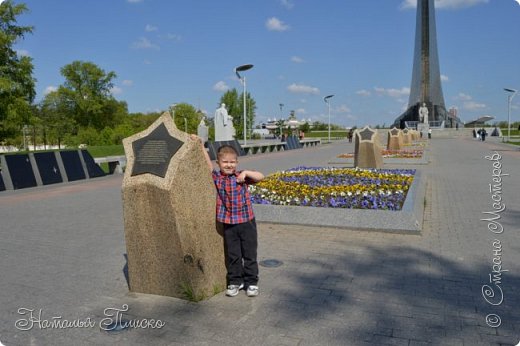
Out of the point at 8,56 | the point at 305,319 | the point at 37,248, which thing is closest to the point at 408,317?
the point at 305,319

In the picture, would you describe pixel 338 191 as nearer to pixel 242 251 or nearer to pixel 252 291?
pixel 242 251

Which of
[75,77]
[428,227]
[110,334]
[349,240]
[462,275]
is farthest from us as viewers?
[75,77]

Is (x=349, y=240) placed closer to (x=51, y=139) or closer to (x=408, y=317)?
(x=408, y=317)

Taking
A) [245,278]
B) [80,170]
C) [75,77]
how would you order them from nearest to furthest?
[245,278] < [80,170] < [75,77]

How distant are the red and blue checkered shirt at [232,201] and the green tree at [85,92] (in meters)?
64.1

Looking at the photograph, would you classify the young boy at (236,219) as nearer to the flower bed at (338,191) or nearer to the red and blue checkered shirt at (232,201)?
the red and blue checkered shirt at (232,201)

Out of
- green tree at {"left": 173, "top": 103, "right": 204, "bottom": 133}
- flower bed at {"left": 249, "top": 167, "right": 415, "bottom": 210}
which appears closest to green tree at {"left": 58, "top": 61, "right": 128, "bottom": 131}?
green tree at {"left": 173, "top": 103, "right": 204, "bottom": 133}

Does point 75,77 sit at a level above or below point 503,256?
above

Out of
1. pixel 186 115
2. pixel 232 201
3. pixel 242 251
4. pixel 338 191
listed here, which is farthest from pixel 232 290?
pixel 186 115

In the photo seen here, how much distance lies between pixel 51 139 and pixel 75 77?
1035cm

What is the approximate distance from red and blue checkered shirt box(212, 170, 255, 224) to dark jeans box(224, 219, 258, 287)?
8 cm

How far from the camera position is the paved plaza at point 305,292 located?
11.2ft

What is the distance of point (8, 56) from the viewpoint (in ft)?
113

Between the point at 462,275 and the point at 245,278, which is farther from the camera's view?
the point at 462,275
